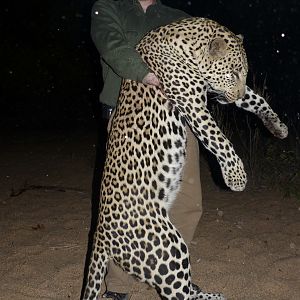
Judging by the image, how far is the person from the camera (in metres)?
2.90

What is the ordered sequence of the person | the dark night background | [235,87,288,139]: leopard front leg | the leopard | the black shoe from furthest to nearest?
the dark night background < the black shoe < [235,87,288,139]: leopard front leg < the person < the leopard

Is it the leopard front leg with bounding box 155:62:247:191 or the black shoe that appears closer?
the leopard front leg with bounding box 155:62:247:191

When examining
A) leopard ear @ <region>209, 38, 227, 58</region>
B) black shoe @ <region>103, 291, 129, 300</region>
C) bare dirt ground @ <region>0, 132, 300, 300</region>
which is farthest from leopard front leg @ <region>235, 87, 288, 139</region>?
black shoe @ <region>103, 291, 129, 300</region>

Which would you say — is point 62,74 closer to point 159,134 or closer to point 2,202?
point 2,202

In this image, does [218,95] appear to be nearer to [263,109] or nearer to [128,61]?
[263,109]

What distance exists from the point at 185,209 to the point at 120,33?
1127 millimetres

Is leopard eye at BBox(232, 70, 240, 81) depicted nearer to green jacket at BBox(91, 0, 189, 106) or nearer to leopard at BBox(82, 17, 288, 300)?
leopard at BBox(82, 17, 288, 300)

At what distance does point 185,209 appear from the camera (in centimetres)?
340

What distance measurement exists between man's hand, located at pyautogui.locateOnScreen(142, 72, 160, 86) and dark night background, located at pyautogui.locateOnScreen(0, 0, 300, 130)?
38.0ft

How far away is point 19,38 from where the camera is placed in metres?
17.8

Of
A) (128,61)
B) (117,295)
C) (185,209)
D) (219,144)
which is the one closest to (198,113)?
(219,144)

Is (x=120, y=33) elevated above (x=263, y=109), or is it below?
above

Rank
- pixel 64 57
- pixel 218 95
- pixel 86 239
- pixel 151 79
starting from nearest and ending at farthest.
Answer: pixel 151 79, pixel 218 95, pixel 86 239, pixel 64 57

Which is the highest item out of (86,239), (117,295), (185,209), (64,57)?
(185,209)
